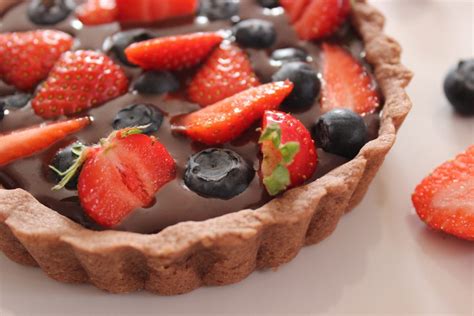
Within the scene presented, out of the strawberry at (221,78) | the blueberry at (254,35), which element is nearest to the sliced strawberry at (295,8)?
the blueberry at (254,35)

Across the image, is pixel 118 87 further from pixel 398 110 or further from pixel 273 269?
pixel 398 110

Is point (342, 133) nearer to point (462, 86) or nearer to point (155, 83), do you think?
point (155, 83)

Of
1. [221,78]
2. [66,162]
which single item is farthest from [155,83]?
[66,162]

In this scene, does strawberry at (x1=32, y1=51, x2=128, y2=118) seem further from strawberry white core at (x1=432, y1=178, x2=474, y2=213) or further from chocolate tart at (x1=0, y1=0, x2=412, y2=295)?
strawberry white core at (x1=432, y1=178, x2=474, y2=213)

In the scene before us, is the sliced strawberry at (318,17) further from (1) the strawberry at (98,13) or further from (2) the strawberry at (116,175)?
(2) the strawberry at (116,175)

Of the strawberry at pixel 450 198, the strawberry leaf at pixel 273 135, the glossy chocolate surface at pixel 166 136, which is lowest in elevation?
the strawberry at pixel 450 198
